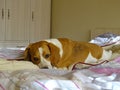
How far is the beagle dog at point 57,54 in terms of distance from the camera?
1320 mm

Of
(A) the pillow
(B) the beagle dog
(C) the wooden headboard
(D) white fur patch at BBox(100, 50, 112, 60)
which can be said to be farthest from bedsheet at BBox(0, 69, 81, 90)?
(C) the wooden headboard

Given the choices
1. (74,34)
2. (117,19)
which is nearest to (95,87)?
(117,19)

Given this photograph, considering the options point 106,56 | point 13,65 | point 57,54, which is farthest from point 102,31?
point 13,65

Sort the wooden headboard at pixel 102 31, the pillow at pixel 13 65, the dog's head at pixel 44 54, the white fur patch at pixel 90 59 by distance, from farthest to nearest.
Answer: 1. the wooden headboard at pixel 102 31
2. the white fur patch at pixel 90 59
3. the dog's head at pixel 44 54
4. the pillow at pixel 13 65

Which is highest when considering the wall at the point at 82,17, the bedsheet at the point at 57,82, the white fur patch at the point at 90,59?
the wall at the point at 82,17

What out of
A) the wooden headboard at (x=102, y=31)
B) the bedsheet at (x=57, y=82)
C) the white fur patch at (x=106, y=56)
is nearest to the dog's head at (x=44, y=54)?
the white fur patch at (x=106, y=56)

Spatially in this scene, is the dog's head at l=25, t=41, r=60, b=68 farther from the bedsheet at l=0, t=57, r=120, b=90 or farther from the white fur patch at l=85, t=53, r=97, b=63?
the bedsheet at l=0, t=57, r=120, b=90

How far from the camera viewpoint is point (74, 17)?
351 cm

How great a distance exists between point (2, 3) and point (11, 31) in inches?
14.8

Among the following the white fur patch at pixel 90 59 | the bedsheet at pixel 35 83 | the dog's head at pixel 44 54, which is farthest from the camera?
the white fur patch at pixel 90 59

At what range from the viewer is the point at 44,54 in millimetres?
1325

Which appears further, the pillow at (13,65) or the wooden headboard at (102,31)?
the wooden headboard at (102,31)

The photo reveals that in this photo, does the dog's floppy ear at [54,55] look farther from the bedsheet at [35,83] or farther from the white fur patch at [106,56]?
the bedsheet at [35,83]

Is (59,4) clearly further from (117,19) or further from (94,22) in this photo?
(117,19)
